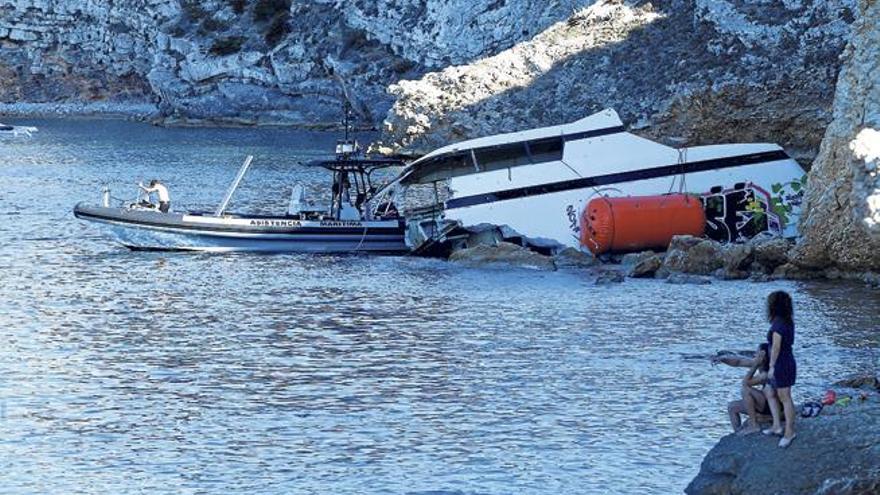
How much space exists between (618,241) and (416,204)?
48.9 ft

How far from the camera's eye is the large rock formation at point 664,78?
64.0 metres

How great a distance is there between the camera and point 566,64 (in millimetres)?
76938

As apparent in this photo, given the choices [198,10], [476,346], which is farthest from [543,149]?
[198,10]

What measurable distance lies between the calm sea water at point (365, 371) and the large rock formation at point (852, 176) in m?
1.06

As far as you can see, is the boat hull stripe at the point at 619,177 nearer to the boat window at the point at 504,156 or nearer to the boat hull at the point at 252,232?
the boat window at the point at 504,156

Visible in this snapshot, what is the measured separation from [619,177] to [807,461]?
26134mm

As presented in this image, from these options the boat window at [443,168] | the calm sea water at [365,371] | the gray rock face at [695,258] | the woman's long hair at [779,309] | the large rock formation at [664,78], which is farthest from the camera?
the large rock formation at [664,78]

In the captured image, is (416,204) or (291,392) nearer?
(291,392)

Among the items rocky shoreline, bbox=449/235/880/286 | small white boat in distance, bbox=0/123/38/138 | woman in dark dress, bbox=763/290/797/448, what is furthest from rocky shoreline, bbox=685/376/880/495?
small white boat in distance, bbox=0/123/38/138

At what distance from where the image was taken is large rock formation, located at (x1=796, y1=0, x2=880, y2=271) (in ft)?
111

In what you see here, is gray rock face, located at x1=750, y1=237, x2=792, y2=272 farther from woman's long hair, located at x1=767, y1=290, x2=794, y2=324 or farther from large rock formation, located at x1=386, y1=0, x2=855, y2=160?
large rock formation, located at x1=386, y1=0, x2=855, y2=160

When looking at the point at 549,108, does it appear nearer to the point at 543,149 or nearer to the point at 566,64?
the point at 566,64

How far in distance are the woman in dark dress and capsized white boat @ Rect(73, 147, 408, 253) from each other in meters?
25.4

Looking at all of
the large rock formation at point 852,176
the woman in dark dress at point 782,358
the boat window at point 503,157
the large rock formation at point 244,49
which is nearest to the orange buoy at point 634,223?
the boat window at point 503,157
